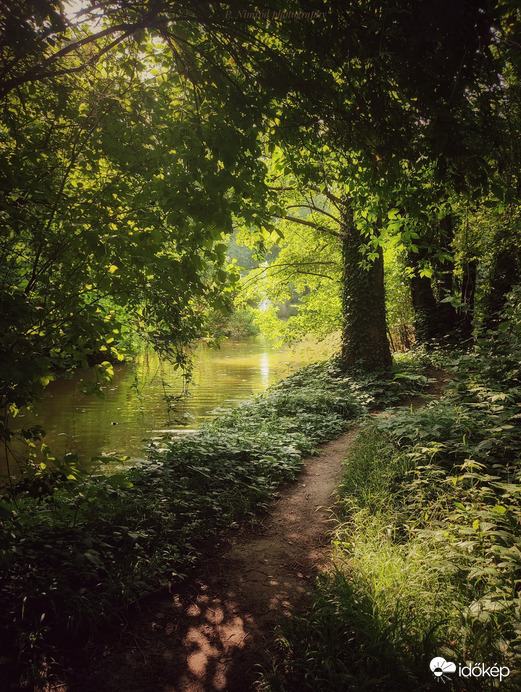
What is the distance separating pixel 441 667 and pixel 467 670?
0.13 meters

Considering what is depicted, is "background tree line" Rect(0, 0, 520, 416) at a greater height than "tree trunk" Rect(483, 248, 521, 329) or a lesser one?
greater

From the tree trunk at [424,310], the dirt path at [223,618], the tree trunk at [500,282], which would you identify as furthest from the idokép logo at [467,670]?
the tree trunk at [424,310]

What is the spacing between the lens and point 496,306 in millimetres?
8781

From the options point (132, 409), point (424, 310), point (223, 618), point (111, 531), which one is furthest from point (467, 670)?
point (424, 310)

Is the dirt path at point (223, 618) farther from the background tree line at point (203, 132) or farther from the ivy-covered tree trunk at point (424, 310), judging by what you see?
the ivy-covered tree trunk at point (424, 310)

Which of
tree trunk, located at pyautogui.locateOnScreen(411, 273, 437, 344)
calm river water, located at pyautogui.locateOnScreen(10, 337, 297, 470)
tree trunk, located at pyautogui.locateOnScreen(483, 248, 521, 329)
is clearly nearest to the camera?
calm river water, located at pyautogui.locateOnScreen(10, 337, 297, 470)

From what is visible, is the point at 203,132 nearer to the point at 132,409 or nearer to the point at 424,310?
the point at 132,409

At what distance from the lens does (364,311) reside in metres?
11.2

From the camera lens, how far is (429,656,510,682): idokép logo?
Answer: 6.45 feet

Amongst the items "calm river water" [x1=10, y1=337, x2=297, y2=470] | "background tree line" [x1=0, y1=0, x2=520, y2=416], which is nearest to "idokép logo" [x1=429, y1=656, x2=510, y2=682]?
"background tree line" [x1=0, y1=0, x2=520, y2=416]

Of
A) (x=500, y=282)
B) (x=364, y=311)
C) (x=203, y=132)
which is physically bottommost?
(x=364, y=311)

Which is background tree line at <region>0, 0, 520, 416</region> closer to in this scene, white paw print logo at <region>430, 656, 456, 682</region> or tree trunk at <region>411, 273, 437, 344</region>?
white paw print logo at <region>430, 656, 456, 682</region>

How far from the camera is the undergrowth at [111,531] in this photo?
8.38 ft

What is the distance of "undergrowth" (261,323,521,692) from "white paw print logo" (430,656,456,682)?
0.02 metres
